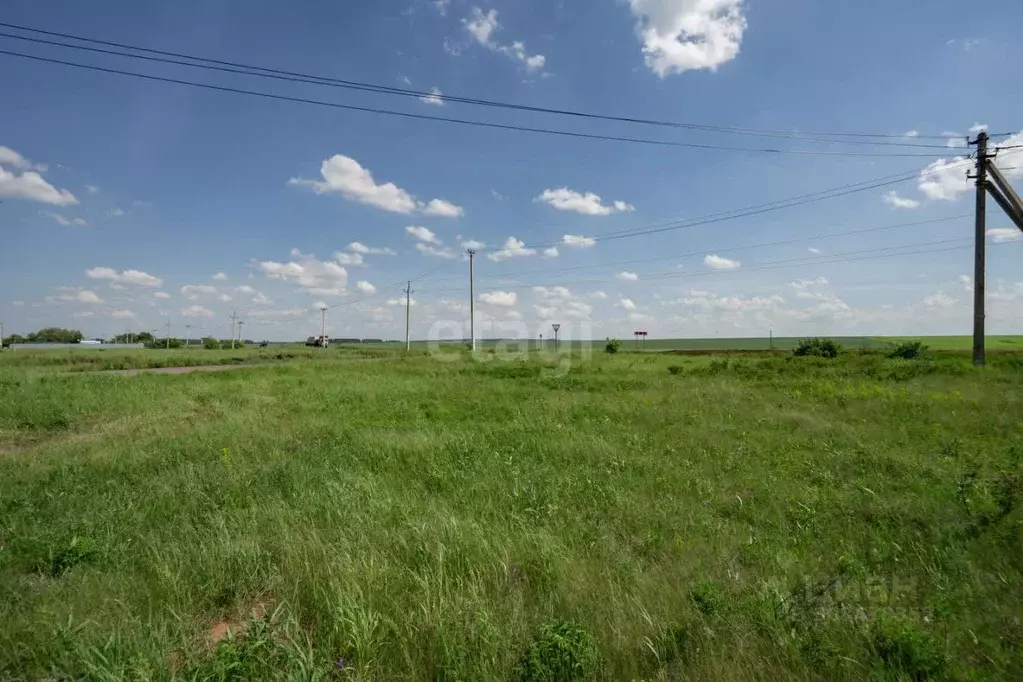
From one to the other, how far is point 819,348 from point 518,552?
1418 inches

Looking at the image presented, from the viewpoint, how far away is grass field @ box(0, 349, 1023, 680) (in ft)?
8.40

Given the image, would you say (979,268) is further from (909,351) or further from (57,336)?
(57,336)

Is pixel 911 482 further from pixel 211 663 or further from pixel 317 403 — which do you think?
pixel 317 403

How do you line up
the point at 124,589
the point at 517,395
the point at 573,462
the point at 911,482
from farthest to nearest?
the point at 517,395 → the point at 573,462 → the point at 911,482 → the point at 124,589

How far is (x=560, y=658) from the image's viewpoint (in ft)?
7.91

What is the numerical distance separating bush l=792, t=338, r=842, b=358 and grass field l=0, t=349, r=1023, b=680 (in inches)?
1008

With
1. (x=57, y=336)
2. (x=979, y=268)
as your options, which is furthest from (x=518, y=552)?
(x=57, y=336)

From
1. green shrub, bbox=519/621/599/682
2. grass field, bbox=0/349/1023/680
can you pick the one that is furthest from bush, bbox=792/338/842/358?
green shrub, bbox=519/621/599/682

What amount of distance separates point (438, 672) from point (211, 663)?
1218 mm

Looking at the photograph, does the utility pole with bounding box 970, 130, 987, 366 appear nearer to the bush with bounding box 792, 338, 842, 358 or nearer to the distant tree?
the bush with bounding box 792, 338, 842, 358

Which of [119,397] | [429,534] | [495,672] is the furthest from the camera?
[119,397]

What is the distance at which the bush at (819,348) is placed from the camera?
104 feet

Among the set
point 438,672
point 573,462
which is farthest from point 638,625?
point 573,462

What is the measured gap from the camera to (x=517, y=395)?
14742mm
